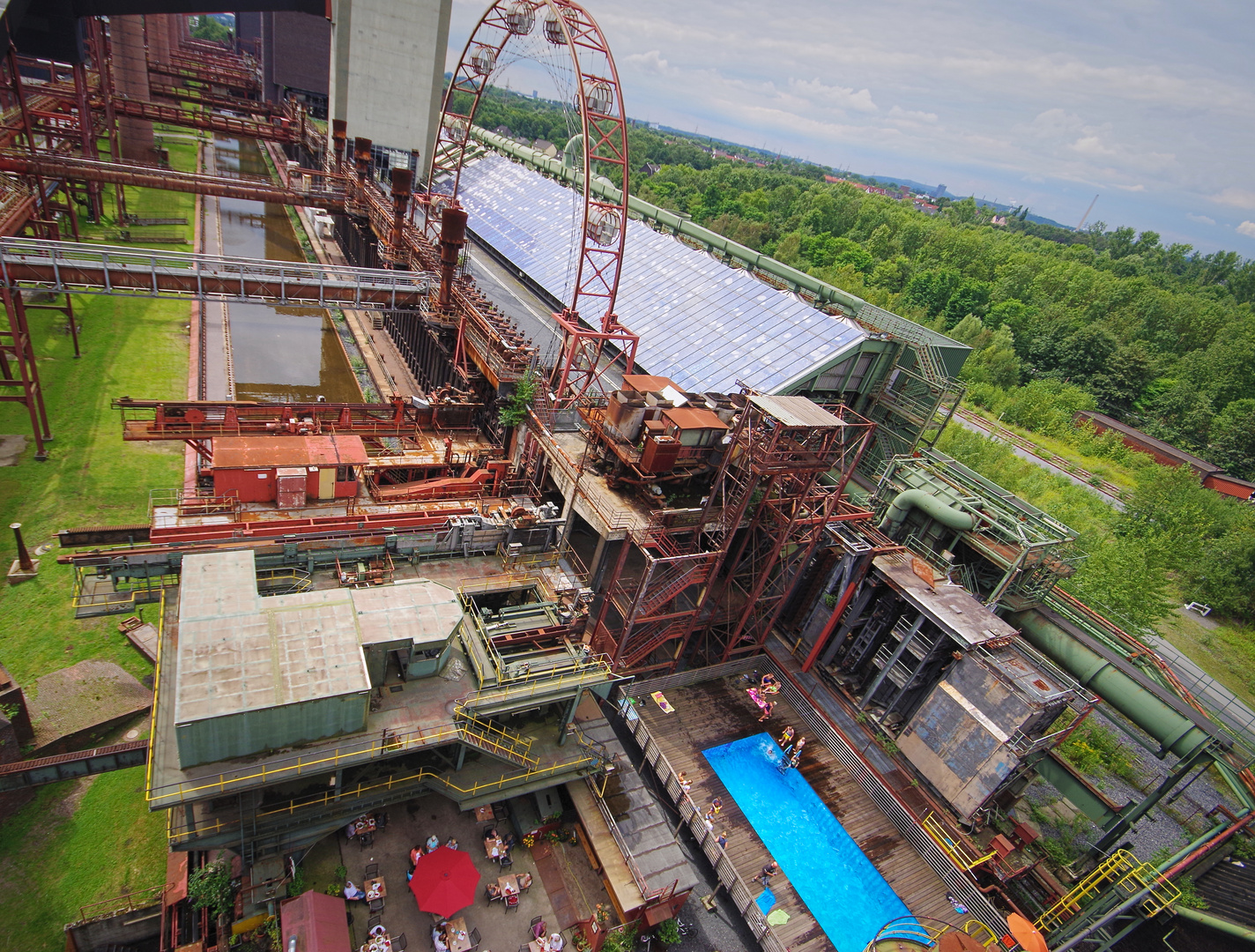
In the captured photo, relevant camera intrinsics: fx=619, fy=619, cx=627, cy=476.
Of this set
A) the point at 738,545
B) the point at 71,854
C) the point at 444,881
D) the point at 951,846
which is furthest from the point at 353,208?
the point at 951,846

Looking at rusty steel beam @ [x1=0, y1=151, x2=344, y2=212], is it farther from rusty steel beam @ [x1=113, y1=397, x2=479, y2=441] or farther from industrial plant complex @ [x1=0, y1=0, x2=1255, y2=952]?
rusty steel beam @ [x1=113, y1=397, x2=479, y2=441]

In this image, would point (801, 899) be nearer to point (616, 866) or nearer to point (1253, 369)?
point (616, 866)

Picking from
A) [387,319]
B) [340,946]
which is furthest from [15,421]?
[340,946]

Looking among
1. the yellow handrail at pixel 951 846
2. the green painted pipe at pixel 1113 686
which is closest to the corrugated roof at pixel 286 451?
the yellow handrail at pixel 951 846

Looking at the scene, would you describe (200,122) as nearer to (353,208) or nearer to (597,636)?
(353,208)

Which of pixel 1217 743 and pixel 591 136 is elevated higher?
pixel 591 136

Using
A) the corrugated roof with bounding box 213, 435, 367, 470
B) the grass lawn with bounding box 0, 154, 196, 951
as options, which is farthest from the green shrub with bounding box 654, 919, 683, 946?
the corrugated roof with bounding box 213, 435, 367, 470

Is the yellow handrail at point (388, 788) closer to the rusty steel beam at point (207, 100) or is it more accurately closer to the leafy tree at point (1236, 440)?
the leafy tree at point (1236, 440)
